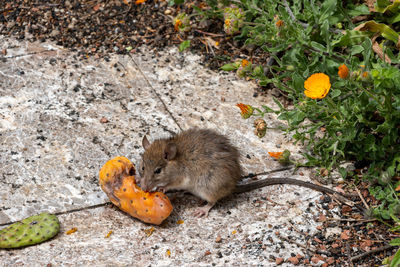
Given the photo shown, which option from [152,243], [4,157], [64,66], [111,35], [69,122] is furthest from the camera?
[111,35]

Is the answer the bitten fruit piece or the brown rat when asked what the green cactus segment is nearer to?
the bitten fruit piece

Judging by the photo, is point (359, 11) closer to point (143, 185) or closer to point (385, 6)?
point (385, 6)

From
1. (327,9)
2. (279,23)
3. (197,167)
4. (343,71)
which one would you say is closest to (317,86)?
(343,71)

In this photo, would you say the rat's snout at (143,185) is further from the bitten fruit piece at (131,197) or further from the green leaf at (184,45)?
the green leaf at (184,45)

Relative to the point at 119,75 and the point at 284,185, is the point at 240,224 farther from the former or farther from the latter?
the point at 119,75

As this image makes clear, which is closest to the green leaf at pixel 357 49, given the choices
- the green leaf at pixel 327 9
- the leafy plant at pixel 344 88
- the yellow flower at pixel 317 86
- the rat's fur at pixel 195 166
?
the leafy plant at pixel 344 88

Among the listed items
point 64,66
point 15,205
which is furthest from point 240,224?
point 64,66
